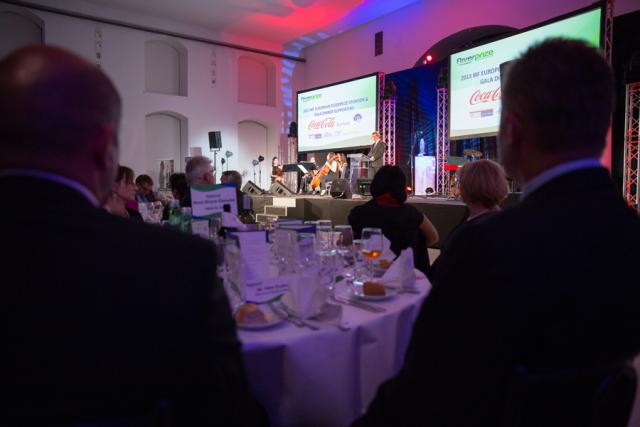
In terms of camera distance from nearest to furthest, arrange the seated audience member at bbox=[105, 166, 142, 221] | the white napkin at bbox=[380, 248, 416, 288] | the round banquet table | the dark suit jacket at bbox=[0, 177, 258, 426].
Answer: the dark suit jacket at bbox=[0, 177, 258, 426], the round banquet table, the white napkin at bbox=[380, 248, 416, 288], the seated audience member at bbox=[105, 166, 142, 221]

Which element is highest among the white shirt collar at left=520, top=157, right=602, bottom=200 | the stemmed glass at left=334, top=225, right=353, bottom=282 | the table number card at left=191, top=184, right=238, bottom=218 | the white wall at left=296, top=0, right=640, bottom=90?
the white wall at left=296, top=0, right=640, bottom=90

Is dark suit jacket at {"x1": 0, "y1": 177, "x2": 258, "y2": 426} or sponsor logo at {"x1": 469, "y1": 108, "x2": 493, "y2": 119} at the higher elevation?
sponsor logo at {"x1": 469, "y1": 108, "x2": 493, "y2": 119}

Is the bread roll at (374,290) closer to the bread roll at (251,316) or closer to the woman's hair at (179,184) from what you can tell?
the bread roll at (251,316)

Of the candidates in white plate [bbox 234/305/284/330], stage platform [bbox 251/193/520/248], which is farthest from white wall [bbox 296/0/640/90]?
white plate [bbox 234/305/284/330]

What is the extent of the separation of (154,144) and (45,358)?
388 inches

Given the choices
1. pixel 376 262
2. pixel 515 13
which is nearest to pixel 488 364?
pixel 376 262

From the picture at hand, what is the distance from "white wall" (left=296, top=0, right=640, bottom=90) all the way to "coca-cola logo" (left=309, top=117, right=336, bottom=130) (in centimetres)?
154

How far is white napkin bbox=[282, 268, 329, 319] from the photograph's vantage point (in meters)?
1.34

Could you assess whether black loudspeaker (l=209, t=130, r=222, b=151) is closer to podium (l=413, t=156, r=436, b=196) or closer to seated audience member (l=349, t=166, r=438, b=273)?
podium (l=413, t=156, r=436, b=196)

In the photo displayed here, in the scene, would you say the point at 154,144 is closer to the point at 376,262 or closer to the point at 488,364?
the point at 376,262

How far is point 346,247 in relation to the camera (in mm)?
1928

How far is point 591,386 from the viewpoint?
2.80 feet

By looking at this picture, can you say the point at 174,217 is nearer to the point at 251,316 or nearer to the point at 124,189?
the point at 124,189

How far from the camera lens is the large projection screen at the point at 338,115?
8.35 metres
